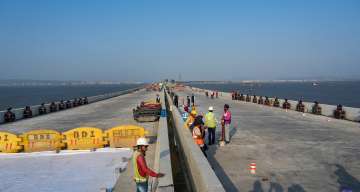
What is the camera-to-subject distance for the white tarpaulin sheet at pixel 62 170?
385 inches

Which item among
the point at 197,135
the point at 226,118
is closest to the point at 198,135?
the point at 197,135

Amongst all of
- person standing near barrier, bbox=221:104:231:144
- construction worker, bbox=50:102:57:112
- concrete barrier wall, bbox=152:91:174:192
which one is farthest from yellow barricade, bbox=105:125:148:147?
construction worker, bbox=50:102:57:112

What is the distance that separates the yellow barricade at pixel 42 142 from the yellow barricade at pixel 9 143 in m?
0.28

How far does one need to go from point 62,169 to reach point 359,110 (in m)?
20.2

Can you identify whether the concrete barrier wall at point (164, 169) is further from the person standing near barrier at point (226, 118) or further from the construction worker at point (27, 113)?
the construction worker at point (27, 113)

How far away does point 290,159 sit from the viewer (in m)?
11.5

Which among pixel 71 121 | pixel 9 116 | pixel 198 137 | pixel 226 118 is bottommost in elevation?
pixel 71 121

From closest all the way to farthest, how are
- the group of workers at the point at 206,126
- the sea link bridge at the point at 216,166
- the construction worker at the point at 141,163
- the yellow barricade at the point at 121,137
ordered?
the construction worker at the point at 141,163 < the sea link bridge at the point at 216,166 < the group of workers at the point at 206,126 < the yellow barricade at the point at 121,137

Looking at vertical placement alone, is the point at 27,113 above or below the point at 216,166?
below

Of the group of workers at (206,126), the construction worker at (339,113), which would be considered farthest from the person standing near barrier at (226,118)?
the construction worker at (339,113)

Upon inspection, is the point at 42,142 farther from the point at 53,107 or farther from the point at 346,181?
the point at 53,107

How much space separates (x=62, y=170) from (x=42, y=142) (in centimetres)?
380

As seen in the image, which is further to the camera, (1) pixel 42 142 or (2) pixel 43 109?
(2) pixel 43 109

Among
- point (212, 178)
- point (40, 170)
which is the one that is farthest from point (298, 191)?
point (40, 170)
